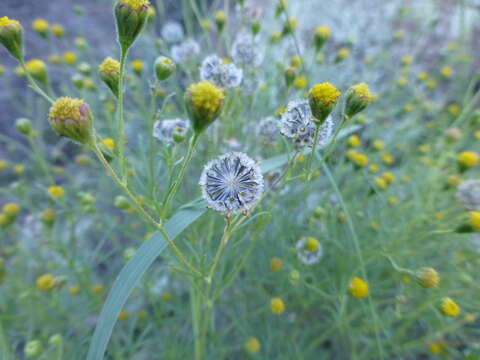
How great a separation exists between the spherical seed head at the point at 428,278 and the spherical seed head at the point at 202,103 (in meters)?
0.86

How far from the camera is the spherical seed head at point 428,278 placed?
992 millimetres

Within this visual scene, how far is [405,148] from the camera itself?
219 centimetres

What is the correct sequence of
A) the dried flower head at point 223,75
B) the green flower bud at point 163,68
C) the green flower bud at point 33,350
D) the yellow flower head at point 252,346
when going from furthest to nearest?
the yellow flower head at point 252,346 < the dried flower head at point 223,75 < the green flower bud at point 33,350 < the green flower bud at point 163,68

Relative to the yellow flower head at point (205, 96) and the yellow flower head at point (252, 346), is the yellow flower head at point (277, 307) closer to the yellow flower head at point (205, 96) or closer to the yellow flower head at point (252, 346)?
Answer: the yellow flower head at point (252, 346)

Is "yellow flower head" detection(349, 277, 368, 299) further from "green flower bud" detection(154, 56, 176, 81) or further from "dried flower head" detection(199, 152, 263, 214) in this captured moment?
"green flower bud" detection(154, 56, 176, 81)

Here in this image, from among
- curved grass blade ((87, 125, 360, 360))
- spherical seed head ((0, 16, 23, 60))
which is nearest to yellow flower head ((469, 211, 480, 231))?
curved grass blade ((87, 125, 360, 360))

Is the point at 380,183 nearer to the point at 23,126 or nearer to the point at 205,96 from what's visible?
the point at 205,96

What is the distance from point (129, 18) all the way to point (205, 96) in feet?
0.86

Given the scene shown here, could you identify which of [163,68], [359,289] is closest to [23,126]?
[163,68]

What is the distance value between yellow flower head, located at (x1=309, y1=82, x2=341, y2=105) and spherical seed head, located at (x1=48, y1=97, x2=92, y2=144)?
0.50m

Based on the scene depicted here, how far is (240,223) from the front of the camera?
3.06ft

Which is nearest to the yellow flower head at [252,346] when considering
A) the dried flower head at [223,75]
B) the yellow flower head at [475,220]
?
the yellow flower head at [475,220]

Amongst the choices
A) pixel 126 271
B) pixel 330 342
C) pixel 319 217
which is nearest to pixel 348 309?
pixel 330 342

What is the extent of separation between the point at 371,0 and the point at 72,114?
3.53 meters
